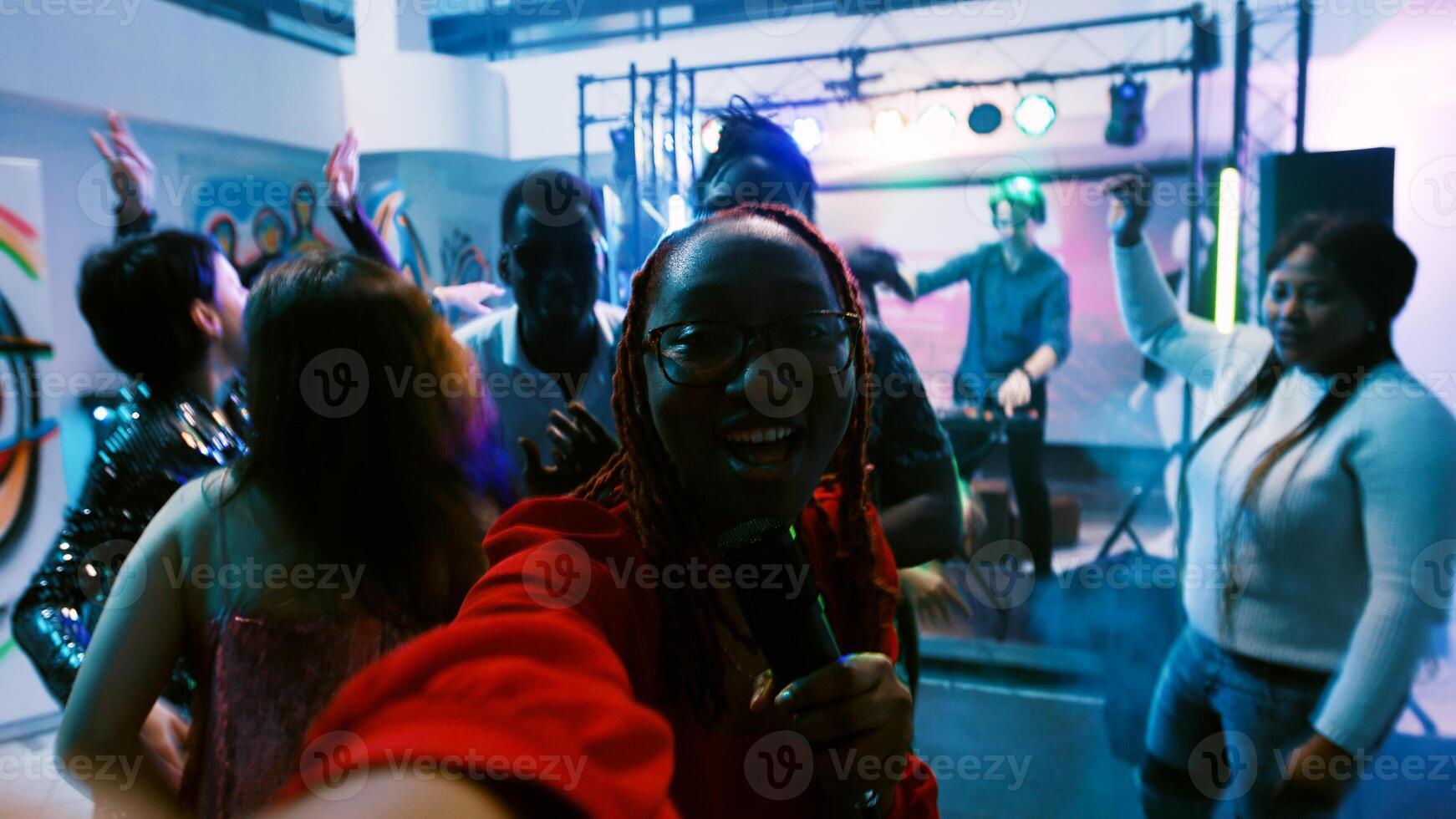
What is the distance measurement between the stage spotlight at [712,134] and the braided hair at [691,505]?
4.20ft

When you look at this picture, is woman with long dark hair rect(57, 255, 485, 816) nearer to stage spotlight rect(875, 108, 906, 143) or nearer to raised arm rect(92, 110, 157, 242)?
raised arm rect(92, 110, 157, 242)

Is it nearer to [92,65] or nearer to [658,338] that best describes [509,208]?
[658,338]

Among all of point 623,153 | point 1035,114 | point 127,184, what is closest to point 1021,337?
point 1035,114

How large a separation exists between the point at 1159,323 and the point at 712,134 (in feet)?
6.51

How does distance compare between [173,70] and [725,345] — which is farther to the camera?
[173,70]

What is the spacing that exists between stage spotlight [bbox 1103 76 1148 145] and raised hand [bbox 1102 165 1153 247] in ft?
5.02

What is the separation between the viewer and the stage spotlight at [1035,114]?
430 cm

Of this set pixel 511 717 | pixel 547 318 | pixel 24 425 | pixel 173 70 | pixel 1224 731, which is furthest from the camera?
pixel 173 70

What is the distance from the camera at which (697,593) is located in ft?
2.41

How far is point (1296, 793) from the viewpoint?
227 centimetres

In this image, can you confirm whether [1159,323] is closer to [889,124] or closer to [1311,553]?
[1311,553]

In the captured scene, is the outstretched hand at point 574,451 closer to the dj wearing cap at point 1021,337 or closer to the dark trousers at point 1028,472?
the dark trousers at point 1028,472

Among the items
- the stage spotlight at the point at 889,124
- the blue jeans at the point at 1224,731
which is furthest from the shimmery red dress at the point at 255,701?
the stage spotlight at the point at 889,124

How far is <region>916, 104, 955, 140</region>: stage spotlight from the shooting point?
4387 millimetres
